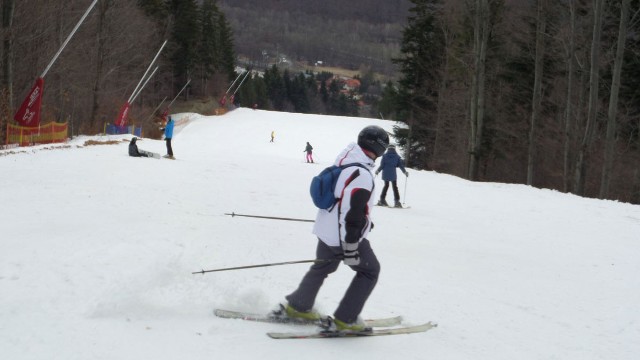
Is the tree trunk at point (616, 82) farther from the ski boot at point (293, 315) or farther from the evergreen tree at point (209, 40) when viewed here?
the evergreen tree at point (209, 40)

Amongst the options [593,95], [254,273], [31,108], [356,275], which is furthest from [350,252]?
[593,95]

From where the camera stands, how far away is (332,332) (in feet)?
15.8

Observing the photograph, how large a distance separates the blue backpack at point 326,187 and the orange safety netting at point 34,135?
1674 centimetres

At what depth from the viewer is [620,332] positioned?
20.0 feet

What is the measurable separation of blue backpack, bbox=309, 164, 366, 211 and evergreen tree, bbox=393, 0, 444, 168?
3329 centimetres

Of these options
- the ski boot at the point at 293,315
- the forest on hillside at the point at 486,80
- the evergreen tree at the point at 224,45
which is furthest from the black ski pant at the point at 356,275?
the evergreen tree at the point at 224,45

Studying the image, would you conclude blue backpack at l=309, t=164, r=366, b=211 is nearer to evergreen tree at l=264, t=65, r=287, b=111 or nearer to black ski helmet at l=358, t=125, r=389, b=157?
black ski helmet at l=358, t=125, r=389, b=157

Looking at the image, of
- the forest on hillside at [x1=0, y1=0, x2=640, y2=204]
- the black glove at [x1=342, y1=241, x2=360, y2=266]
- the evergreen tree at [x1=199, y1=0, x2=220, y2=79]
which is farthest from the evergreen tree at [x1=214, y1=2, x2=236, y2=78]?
the black glove at [x1=342, y1=241, x2=360, y2=266]

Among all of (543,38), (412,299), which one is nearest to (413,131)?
(543,38)

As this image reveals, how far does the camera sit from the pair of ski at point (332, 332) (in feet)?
15.6

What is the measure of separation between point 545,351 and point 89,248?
4927 millimetres

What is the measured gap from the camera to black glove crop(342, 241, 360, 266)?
4.46 m

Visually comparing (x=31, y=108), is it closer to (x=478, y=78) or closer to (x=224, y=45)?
(x=478, y=78)

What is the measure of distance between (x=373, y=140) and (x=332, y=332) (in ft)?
5.72
